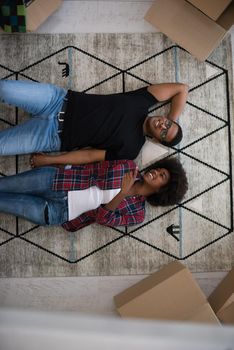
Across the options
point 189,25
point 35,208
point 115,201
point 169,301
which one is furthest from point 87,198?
point 189,25

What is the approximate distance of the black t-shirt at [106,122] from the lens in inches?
70.5

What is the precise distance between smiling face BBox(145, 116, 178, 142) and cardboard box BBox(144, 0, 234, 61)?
1.49ft

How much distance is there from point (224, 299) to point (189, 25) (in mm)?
1326

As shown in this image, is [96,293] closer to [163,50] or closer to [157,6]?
[163,50]

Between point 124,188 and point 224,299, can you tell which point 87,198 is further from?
point 224,299

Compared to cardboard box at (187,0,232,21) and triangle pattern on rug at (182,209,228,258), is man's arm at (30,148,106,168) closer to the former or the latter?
triangle pattern on rug at (182,209,228,258)

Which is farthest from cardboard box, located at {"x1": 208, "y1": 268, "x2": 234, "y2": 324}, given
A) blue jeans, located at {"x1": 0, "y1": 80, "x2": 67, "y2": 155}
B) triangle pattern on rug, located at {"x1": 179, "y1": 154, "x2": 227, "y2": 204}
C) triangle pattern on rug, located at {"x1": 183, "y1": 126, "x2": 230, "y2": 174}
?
blue jeans, located at {"x1": 0, "y1": 80, "x2": 67, "y2": 155}

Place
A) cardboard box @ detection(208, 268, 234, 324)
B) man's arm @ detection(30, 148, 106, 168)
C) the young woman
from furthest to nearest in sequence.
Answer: man's arm @ detection(30, 148, 106, 168) → the young woman → cardboard box @ detection(208, 268, 234, 324)

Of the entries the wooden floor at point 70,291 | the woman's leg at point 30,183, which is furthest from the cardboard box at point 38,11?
the wooden floor at point 70,291

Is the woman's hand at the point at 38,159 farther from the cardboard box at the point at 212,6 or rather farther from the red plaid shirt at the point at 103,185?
the cardboard box at the point at 212,6

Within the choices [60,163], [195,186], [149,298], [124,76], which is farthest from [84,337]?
[124,76]

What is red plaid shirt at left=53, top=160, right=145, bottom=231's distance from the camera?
5.76 ft

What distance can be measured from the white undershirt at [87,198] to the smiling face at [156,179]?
181mm

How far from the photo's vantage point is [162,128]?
175cm
